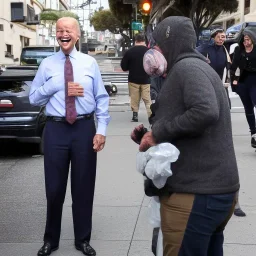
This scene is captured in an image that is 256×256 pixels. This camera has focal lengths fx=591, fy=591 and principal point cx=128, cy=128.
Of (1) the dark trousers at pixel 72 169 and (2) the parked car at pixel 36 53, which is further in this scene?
(2) the parked car at pixel 36 53

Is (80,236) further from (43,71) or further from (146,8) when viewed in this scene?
(146,8)

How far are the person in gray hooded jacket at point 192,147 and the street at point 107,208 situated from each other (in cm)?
180

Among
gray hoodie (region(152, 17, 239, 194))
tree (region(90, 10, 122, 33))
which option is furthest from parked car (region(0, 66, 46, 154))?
tree (region(90, 10, 122, 33))

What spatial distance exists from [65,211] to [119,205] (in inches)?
22.3

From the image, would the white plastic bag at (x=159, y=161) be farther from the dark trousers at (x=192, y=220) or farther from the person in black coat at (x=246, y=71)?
the person in black coat at (x=246, y=71)

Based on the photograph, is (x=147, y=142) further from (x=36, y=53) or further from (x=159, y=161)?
(x=36, y=53)

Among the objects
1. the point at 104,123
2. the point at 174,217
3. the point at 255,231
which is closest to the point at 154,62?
the point at 174,217

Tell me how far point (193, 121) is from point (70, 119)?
1.78 meters

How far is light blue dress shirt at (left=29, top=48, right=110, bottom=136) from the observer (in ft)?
14.5

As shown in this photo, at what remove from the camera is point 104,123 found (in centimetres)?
463

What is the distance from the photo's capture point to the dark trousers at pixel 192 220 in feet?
9.48

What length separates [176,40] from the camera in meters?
2.98

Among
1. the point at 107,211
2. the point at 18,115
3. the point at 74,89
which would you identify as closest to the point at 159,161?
the point at 74,89

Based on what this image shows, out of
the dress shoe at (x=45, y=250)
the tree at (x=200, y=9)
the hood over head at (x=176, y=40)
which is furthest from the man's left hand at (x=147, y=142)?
the tree at (x=200, y=9)
